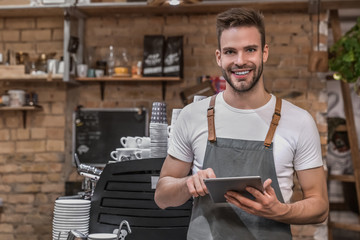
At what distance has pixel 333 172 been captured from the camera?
193 inches

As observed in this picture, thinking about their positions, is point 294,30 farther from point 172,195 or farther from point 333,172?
point 172,195

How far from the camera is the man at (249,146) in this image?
1.80 m

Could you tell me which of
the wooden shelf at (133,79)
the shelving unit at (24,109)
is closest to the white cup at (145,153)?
the wooden shelf at (133,79)

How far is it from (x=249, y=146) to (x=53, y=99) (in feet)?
11.4

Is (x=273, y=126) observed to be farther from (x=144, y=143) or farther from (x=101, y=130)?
(x=101, y=130)

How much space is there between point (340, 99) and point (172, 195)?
148 inches

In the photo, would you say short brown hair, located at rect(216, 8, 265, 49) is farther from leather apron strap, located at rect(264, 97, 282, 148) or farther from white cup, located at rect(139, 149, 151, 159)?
white cup, located at rect(139, 149, 151, 159)

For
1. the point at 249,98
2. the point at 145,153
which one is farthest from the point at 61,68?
the point at 249,98

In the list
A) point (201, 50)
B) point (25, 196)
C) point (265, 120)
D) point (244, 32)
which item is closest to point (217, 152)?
point (265, 120)

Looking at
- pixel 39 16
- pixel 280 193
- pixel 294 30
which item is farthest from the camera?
pixel 39 16

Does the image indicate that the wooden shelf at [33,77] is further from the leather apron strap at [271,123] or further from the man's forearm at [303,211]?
the man's forearm at [303,211]

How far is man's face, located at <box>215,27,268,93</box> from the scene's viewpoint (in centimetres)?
179

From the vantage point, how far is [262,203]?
166 cm

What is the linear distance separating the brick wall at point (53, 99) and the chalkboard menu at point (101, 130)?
9cm
